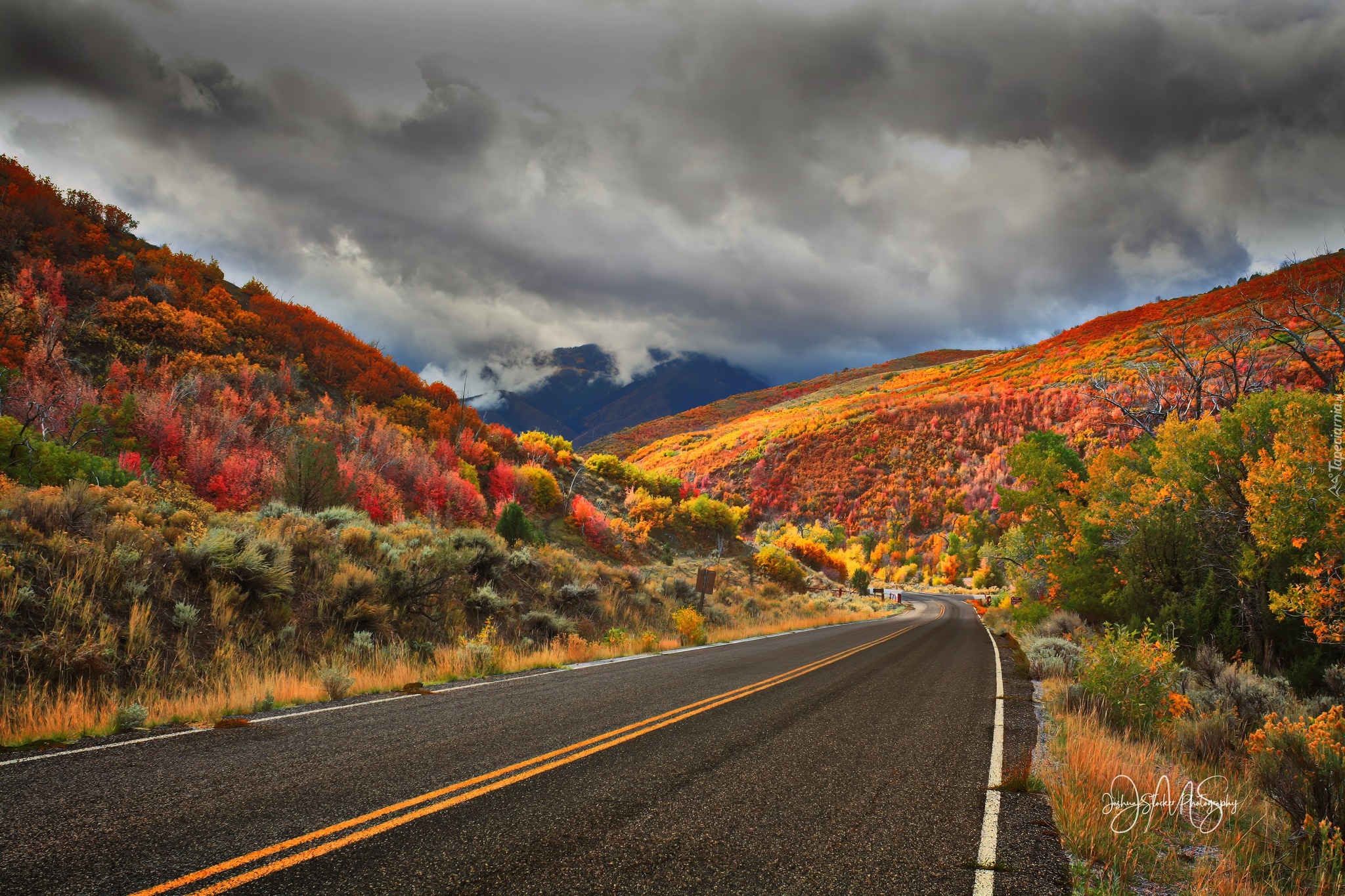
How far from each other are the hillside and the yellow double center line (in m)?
97.6

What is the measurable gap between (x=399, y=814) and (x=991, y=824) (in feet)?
14.4

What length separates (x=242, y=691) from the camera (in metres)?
7.42

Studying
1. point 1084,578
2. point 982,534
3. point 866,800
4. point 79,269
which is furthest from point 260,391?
point 982,534

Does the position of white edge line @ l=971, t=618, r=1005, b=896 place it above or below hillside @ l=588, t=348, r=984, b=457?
below

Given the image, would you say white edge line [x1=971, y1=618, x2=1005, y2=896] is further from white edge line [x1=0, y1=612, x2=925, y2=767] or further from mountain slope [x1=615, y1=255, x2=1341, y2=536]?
mountain slope [x1=615, y1=255, x2=1341, y2=536]

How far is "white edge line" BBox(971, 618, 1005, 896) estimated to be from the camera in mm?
3670

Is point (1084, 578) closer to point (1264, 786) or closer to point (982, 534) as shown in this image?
point (1264, 786)

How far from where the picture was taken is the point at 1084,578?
17.9 meters

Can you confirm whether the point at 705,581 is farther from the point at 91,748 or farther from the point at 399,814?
the point at 399,814

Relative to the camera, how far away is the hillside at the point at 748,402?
111 meters

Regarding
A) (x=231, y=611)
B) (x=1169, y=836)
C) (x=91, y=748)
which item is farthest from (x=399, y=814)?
(x=231, y=611)

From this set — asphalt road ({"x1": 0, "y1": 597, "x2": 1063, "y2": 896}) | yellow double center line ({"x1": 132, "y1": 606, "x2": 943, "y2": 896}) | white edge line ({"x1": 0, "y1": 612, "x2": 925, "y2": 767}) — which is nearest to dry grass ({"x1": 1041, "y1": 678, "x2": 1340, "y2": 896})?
asphalt road ({"x1": 0, "y1": 597, "x2": 1063, "y2": 896})

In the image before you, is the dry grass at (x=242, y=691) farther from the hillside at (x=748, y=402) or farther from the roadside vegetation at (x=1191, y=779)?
Answer: the hillside at (x=748, y=402)

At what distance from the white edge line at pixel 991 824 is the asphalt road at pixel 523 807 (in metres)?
0.07
